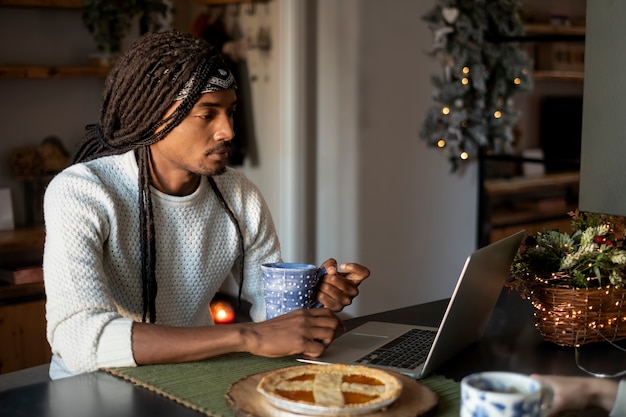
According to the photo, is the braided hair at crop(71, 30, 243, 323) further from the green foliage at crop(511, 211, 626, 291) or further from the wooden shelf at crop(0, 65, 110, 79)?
the wooden shelf at crop(0, 65, 110, 79)

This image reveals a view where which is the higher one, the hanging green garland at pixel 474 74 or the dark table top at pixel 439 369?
the hanging green garland at pixel 474 74

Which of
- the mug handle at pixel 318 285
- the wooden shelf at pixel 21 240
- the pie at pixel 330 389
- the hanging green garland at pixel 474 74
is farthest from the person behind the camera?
the hanging green garland at pixel 474 74

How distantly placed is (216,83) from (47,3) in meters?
2.12

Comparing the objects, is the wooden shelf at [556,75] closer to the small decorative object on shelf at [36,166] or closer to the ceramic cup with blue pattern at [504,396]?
the small decorative object on shelf at [36,166]

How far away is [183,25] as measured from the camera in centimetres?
517

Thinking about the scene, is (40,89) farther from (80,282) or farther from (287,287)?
(287,287)

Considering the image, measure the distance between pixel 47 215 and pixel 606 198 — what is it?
1115 mm

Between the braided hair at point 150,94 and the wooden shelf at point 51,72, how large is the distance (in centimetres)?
182

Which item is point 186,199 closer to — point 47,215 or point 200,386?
point 47,215

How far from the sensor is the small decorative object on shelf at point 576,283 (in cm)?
176

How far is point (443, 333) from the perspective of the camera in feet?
5.12

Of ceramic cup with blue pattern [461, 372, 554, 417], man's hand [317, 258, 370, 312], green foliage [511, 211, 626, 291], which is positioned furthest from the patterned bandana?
ceramic cup with blue pattern [461, 372, 554, 417]

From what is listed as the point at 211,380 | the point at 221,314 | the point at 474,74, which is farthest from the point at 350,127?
the point at 211,380

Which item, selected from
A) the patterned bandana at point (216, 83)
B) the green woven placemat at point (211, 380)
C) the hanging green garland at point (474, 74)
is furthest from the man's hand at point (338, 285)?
the hanging green garland at point (474, 74)
